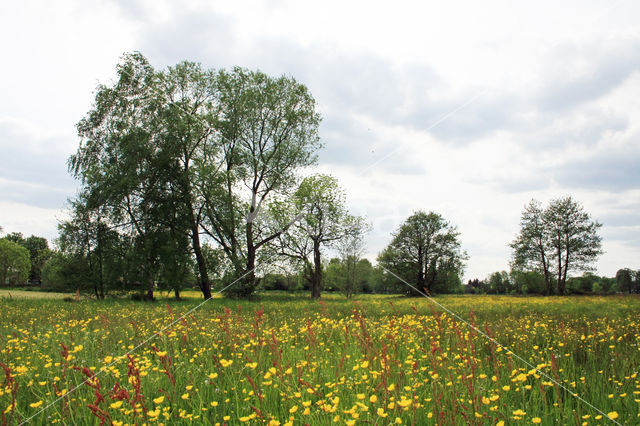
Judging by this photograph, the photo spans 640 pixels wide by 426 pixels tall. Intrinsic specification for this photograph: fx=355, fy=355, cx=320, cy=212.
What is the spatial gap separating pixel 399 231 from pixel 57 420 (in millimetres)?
4902

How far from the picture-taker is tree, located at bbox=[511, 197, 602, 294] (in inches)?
A: 336

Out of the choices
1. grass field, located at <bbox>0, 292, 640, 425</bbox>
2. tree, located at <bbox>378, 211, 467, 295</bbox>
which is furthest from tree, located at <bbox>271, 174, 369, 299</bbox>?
grass field, located at <bbox>0, 292, 640, 425</bbox>

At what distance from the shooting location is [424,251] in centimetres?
674

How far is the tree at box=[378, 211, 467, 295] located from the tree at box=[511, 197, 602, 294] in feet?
9.06

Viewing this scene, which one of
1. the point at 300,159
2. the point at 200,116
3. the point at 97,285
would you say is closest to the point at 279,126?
the point at 300,159

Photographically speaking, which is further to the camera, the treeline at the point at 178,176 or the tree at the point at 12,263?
the tree at the point at 12,263

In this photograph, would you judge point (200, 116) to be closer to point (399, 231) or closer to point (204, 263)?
point (204, 263)

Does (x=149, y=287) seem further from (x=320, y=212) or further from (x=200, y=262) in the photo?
(x=320, y=212)

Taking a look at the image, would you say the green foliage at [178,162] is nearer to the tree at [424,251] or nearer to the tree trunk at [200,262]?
the tree trunk at [200,262]

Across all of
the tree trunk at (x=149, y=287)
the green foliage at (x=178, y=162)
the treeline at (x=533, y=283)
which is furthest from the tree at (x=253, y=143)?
the treeline at (x=533, y=283)

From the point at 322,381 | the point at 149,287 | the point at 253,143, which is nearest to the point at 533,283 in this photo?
the point at 322,381

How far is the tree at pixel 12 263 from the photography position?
206 ft

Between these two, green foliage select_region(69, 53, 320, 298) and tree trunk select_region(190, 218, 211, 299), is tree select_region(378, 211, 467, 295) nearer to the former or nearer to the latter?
green foliage select_region(69, 53, 320, 298)

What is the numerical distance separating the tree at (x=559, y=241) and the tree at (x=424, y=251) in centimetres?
276
